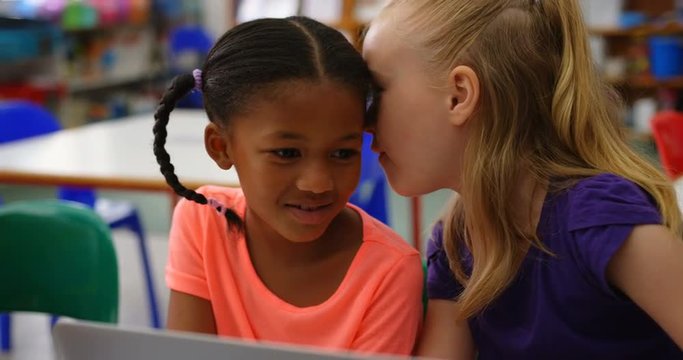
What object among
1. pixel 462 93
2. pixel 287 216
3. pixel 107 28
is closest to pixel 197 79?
pixel 287 216

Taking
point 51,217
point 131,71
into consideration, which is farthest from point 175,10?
point 51,217

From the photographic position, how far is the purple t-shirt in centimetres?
81

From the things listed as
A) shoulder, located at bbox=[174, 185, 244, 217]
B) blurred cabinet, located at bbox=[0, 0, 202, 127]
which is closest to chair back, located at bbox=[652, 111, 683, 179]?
shoulder, located at bbox=[174, 185, 244, 217]

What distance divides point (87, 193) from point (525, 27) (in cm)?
203

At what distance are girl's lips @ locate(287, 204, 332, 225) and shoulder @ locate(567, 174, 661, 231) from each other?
0.25m

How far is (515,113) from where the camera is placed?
87 cm

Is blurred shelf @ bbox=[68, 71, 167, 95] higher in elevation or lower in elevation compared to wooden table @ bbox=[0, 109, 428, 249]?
higher

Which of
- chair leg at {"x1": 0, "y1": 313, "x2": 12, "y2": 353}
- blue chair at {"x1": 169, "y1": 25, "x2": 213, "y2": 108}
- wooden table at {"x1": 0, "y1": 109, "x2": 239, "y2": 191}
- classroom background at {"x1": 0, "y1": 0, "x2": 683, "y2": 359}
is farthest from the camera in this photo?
blue chair at {"x1": 169, "y1": 25, "x2": 213, "y2": 108}

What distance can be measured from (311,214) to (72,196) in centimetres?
188

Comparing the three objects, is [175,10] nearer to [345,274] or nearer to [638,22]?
[638,22]

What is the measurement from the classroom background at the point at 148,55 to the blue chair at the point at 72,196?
38 cm

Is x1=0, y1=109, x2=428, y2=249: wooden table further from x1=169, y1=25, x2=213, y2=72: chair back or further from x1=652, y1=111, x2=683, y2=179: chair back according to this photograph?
x1=169, y1=25, x2=213, y2=72: chair back

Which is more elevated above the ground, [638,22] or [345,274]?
[638,22]

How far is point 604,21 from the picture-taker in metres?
5.02
